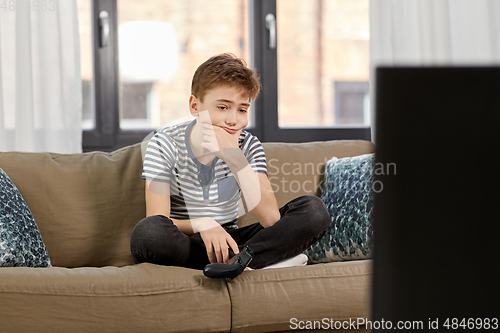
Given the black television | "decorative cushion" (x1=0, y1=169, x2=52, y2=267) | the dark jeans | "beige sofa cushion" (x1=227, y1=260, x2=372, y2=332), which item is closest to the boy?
the dark jeans

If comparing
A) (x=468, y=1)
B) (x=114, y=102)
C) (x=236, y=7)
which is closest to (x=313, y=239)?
(x=114, y=102)

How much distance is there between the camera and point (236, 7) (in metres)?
2.41

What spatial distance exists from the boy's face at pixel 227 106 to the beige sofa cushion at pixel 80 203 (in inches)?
16.8

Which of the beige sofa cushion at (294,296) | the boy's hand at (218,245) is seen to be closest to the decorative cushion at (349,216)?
the beige sofa cushion at (294,296)

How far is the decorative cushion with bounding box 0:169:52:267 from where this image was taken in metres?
1.21

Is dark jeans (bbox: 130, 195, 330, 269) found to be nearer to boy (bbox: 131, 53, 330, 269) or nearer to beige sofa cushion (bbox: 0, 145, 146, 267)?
boy (bbox: 131, 53, 330, 269)

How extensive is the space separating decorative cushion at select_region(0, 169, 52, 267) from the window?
0.77 metres

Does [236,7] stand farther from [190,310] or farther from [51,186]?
[190,310]

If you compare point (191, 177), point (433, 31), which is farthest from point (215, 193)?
point (433, 31)

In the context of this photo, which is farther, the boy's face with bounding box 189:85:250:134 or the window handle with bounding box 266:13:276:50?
the window handle with bounding box 266:13:276:50

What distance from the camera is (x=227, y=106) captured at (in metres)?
1.41

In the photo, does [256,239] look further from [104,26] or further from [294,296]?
[104,26]

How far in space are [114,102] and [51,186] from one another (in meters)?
0.71

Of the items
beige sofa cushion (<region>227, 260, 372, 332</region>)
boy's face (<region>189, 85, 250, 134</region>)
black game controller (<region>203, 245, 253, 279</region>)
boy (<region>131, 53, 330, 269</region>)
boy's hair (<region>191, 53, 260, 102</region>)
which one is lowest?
beige sofa cushion (<region>227, 260, 372, 332</region>)
